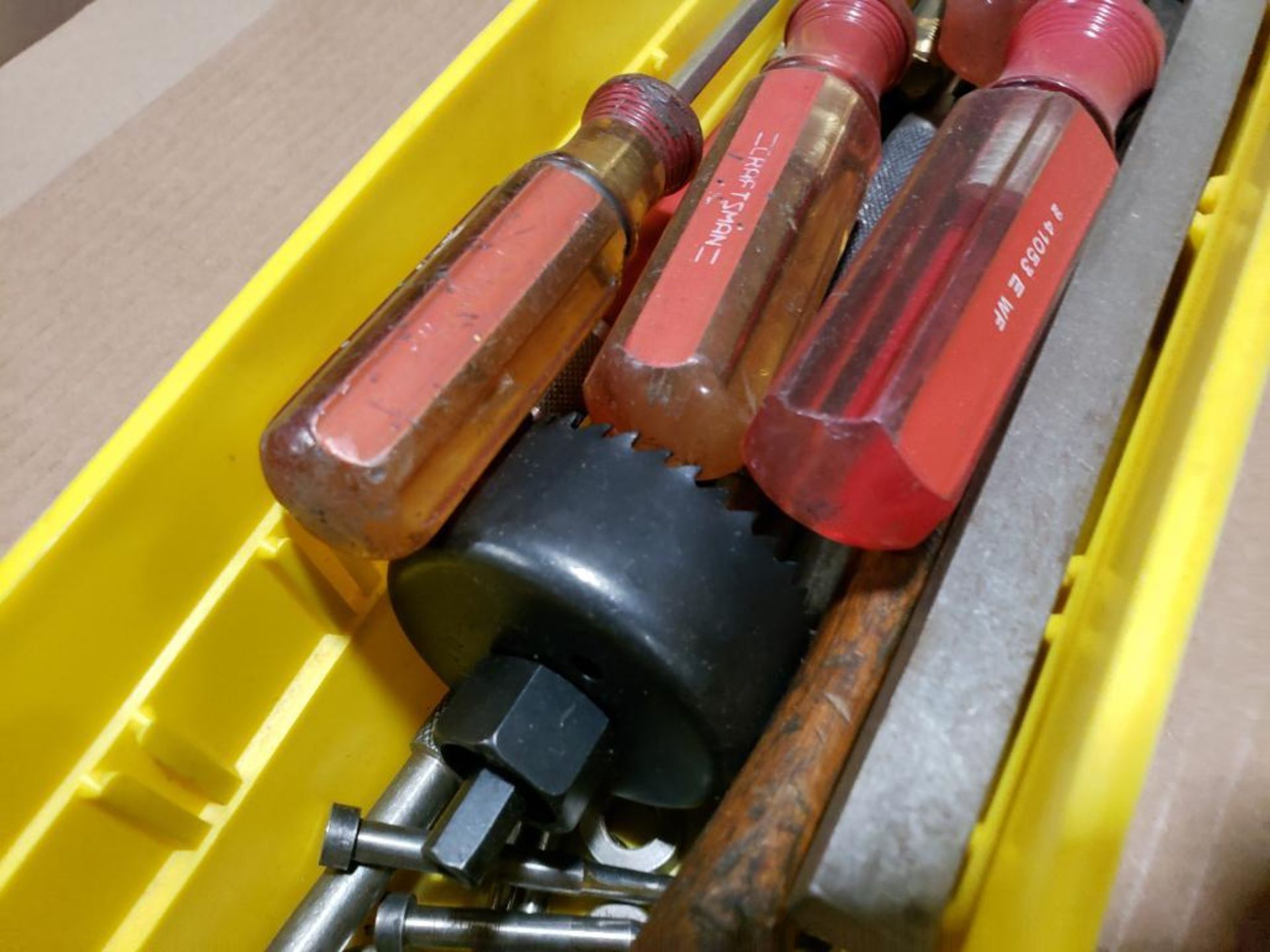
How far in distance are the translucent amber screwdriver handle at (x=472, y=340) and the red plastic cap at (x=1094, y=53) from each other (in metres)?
0.16

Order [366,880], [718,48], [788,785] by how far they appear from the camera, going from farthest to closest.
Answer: [718,48] < [366,880] < [788,785]

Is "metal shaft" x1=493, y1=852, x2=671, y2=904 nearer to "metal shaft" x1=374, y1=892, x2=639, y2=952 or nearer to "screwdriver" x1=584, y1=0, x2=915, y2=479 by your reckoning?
"metal shaft" x1=374, y1=892, x2=639, y2=952

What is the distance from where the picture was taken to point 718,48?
22.5 inches

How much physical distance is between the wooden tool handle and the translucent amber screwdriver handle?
0.15 m

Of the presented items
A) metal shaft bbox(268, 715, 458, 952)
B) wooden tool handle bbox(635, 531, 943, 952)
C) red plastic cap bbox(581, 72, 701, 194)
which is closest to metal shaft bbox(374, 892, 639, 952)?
metal shaft bbox(268, 715, 458, 952)

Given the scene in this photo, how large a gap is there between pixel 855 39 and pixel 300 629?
1.22 feet

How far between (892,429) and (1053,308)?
0.13m

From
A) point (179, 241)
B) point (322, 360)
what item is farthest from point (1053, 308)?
point (179, 241)

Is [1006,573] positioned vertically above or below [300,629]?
above

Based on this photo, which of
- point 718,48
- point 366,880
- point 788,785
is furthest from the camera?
point 718,48

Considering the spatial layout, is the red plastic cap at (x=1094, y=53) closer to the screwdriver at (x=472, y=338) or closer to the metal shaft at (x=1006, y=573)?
the metal shaft at (x=1006, y=573)

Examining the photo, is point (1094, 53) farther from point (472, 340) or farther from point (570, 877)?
point (570, 877)

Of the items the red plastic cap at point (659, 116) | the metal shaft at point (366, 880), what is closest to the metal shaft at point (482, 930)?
the metal shaft at point (366, 880)

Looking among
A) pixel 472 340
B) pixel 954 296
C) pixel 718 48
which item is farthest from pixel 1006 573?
pixel 718 48
